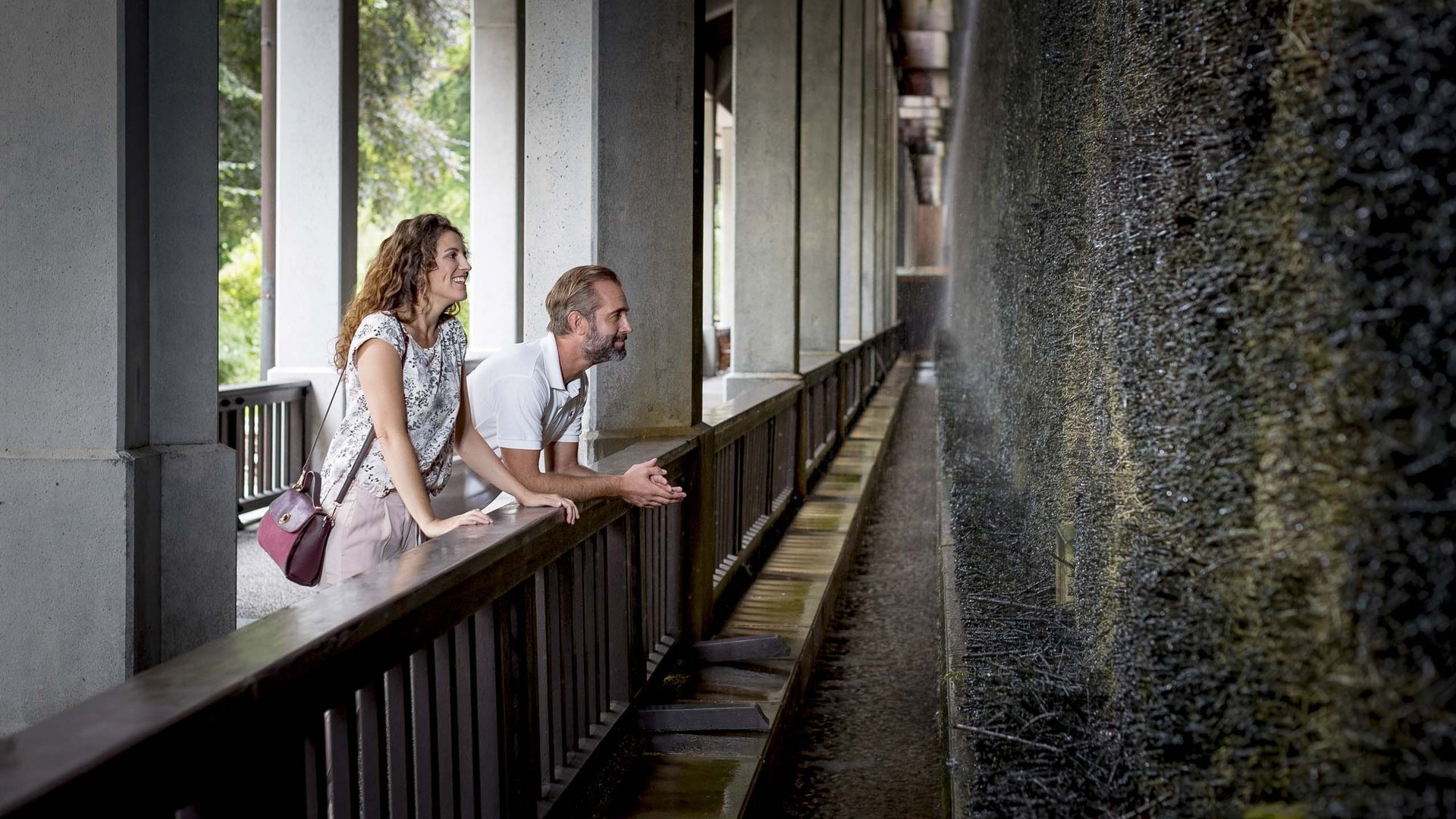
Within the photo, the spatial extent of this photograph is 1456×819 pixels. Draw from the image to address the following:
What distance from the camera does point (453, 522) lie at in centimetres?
340

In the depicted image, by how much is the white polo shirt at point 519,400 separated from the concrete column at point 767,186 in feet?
25.3

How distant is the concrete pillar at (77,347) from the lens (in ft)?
13.0

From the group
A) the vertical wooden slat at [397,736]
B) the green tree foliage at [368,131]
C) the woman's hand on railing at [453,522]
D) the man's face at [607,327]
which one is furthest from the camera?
the green tree foliage at [368,131]

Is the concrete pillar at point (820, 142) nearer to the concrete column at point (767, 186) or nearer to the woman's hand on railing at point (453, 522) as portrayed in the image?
the concrete column at point (767, 186)

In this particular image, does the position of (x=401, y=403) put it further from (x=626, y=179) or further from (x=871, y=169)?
(x=871, y=169)

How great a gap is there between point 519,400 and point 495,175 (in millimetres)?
12679

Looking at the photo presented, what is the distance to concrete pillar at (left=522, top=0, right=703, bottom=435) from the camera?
563 centimetres

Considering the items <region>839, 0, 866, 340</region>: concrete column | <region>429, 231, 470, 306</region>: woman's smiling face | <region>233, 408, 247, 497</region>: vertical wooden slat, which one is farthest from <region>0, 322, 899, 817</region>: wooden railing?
<region>839, 0, 866, 340</region>: concrete column

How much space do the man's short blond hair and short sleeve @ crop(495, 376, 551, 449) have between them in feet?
0.80

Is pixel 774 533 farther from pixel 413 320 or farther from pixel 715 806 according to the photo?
pixel 413 320

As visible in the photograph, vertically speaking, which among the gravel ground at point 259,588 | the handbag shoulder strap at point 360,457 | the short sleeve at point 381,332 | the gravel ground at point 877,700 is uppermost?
the short sleeve at point 381,332

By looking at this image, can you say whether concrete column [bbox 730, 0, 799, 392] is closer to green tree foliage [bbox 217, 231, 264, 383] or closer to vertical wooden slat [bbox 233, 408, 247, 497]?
vertical wooden slat [bbox 233, 408, 247, 497]

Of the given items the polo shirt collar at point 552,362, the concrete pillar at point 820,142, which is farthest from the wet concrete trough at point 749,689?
the concrete pillar at point 820,142

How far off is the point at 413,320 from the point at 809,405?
8558 millimetres
